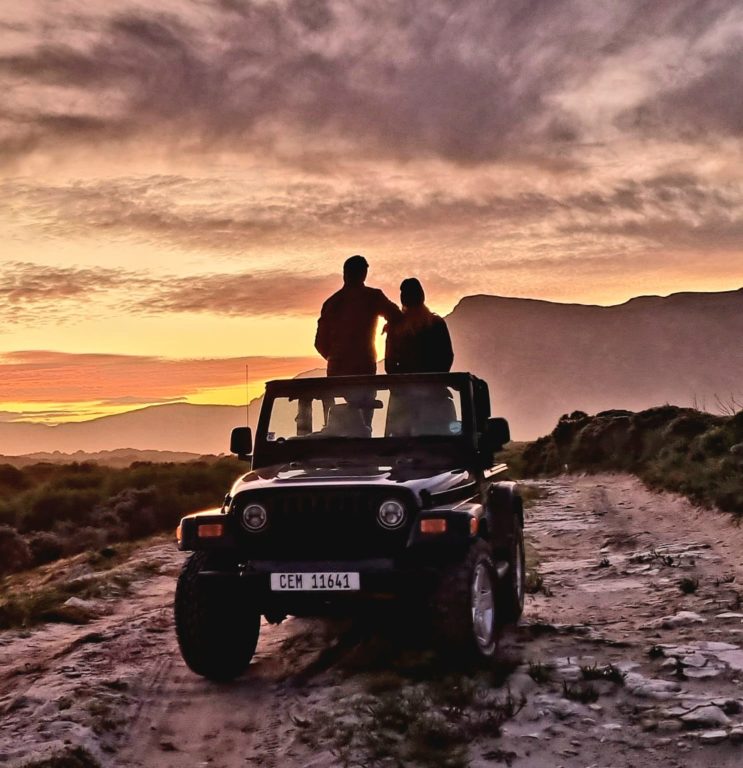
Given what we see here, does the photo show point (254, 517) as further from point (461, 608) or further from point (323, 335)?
point (323, 335)

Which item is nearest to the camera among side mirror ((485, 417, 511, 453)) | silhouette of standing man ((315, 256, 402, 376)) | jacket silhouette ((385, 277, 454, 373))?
side mirror ((485, 417, 511, 453))

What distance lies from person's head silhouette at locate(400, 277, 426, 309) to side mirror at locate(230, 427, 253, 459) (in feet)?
7.74

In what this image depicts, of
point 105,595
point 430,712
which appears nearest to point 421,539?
point 430,712

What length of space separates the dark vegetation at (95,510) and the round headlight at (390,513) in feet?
49.8

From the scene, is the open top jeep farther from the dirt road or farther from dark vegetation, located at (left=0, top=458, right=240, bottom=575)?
dark vegetation, located at (left=0, top=458, right=240, bottom=575)

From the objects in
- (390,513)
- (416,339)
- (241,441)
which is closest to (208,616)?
(390,513)

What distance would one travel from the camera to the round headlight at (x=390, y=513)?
5953 millimetres

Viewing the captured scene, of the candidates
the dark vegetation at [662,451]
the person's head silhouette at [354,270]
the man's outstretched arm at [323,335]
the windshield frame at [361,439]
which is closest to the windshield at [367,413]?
the windshield frame at [361,439]

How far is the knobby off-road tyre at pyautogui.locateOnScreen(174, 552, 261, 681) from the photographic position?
20.3 ft

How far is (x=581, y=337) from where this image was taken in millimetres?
169375

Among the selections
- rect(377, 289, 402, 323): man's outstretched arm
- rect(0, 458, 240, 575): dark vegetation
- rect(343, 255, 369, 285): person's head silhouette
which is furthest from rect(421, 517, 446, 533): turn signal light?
rect(0, 458, 240, 575): dark vegetation

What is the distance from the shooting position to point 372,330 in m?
9.12

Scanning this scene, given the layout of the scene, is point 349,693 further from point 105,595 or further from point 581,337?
point 581,337

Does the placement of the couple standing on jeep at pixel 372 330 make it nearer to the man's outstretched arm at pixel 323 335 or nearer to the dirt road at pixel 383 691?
the man's outstretched arm at pixel 323 335
